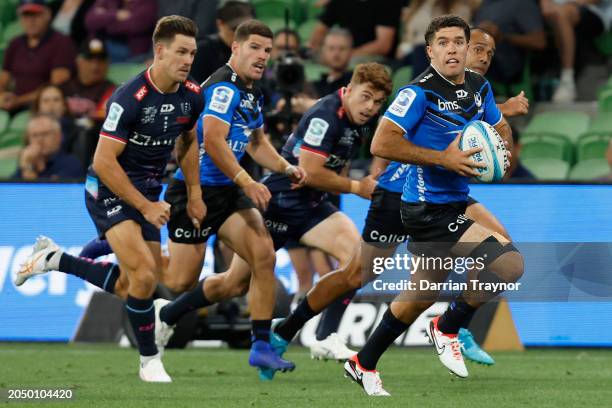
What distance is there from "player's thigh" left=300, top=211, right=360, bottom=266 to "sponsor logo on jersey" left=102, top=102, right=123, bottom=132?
207 centimetres

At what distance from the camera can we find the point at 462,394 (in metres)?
8.24

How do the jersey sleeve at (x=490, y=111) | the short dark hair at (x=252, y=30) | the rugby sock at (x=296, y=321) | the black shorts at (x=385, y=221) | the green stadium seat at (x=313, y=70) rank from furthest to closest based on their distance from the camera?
the green stadium seat at (x=313, y=70), the black shorts at (x=385, y=221), the rugby sock at (x=296, y=321), the short dark hair at (x=252, y=30), the jersey sleeve at (x=490, y=111)

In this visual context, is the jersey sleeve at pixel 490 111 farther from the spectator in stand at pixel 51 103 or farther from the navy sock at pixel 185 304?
the spectator in stand at pixel 51 103

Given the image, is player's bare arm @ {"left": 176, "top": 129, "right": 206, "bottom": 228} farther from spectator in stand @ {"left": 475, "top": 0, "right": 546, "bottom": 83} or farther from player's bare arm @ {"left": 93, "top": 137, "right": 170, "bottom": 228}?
spectator in stand @ {"left": 475, "top": 0, "right": 546, "bottom": 83}

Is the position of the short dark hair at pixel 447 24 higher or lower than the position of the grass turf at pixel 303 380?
higher

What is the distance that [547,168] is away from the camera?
1391cm

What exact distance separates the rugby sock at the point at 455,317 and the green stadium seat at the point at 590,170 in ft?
15.3

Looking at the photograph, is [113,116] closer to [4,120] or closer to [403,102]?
[403,102]

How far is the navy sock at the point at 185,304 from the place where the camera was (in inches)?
397

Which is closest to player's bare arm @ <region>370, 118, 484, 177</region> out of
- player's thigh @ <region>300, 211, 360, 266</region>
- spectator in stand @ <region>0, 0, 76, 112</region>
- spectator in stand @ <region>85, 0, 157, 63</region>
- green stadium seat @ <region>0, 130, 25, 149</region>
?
player's thigh @ <region>300, 211, 360, 266</region>

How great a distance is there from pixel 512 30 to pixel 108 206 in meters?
7.00

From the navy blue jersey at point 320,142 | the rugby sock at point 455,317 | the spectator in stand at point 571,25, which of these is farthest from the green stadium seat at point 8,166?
the rugby sock at point 455,317

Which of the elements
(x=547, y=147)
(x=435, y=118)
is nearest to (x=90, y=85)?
(x=547, y=147)

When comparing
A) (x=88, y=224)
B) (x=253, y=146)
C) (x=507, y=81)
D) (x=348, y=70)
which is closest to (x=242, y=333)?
(x=88, y=224)
